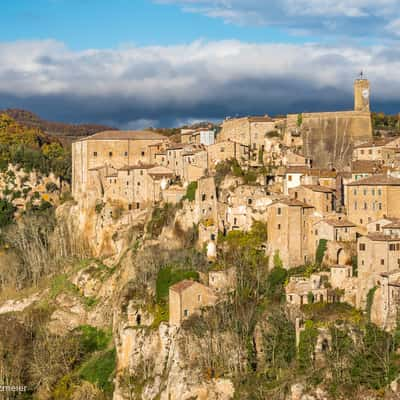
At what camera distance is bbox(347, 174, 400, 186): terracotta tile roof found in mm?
66375

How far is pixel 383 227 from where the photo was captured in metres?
61.7

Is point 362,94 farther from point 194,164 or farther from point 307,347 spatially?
point 307,347

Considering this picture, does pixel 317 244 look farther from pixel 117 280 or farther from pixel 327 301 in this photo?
pixel 117 280

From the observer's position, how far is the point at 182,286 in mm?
65250

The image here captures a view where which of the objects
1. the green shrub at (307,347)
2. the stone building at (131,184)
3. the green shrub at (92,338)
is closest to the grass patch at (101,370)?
the green shrub at (92,338)

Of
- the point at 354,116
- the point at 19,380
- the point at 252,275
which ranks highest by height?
the point at 354,116

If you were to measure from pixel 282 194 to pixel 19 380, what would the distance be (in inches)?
1052

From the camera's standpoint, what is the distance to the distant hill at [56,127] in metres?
165

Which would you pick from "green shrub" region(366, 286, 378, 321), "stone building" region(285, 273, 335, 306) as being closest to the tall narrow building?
"stone building" region(285, 273, 335, 306)

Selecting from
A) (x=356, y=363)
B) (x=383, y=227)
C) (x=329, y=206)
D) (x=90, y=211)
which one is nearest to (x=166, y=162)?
(x=90, y=211)

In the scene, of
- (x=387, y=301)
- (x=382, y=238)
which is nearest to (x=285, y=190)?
(x=382, y=238)

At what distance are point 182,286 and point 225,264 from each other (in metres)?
4.96

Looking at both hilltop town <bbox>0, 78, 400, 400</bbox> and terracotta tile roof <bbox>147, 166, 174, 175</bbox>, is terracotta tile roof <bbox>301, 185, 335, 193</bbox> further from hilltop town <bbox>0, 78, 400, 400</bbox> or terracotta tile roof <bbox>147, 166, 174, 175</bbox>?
terracotta tile roof <bbox>147, 166, 174, 175</bbox>

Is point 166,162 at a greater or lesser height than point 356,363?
greater
